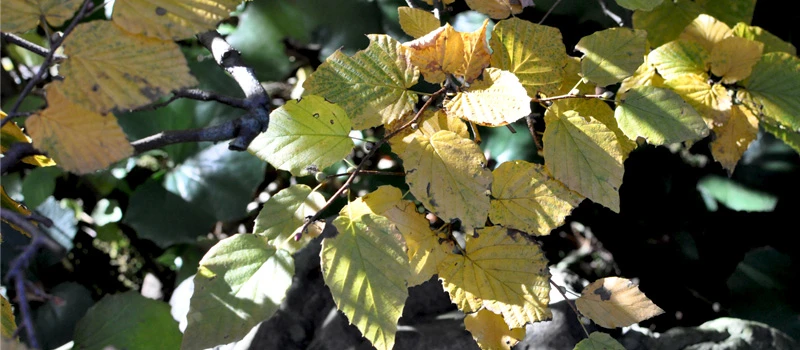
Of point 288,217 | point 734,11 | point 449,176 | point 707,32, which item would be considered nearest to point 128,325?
point 288,217

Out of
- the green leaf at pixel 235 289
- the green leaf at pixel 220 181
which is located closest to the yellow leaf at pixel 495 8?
the green leaf at pixel 235 289

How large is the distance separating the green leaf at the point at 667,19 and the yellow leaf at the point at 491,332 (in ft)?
1.61

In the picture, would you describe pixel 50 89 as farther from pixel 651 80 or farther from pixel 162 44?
pixel 651 80

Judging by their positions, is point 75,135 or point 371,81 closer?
point 75,135

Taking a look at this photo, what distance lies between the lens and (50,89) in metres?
0.40

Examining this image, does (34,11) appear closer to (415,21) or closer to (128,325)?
(415,21)

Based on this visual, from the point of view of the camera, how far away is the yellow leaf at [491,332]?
59 cm

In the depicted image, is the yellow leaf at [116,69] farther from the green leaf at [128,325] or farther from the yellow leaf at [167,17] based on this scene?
the green leaf at [128,325]

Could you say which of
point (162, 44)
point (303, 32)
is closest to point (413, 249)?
point (162, 44)

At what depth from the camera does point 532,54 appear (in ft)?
1.90

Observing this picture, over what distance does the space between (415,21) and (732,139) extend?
40 centimetres

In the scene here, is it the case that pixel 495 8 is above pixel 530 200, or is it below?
above

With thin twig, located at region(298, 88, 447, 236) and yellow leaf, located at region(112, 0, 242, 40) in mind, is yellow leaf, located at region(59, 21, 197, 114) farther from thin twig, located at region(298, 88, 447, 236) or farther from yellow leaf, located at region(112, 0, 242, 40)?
thin twig, located at region(298, 88, 447, 236)

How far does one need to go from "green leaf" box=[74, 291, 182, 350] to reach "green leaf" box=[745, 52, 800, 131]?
34.1 inches
